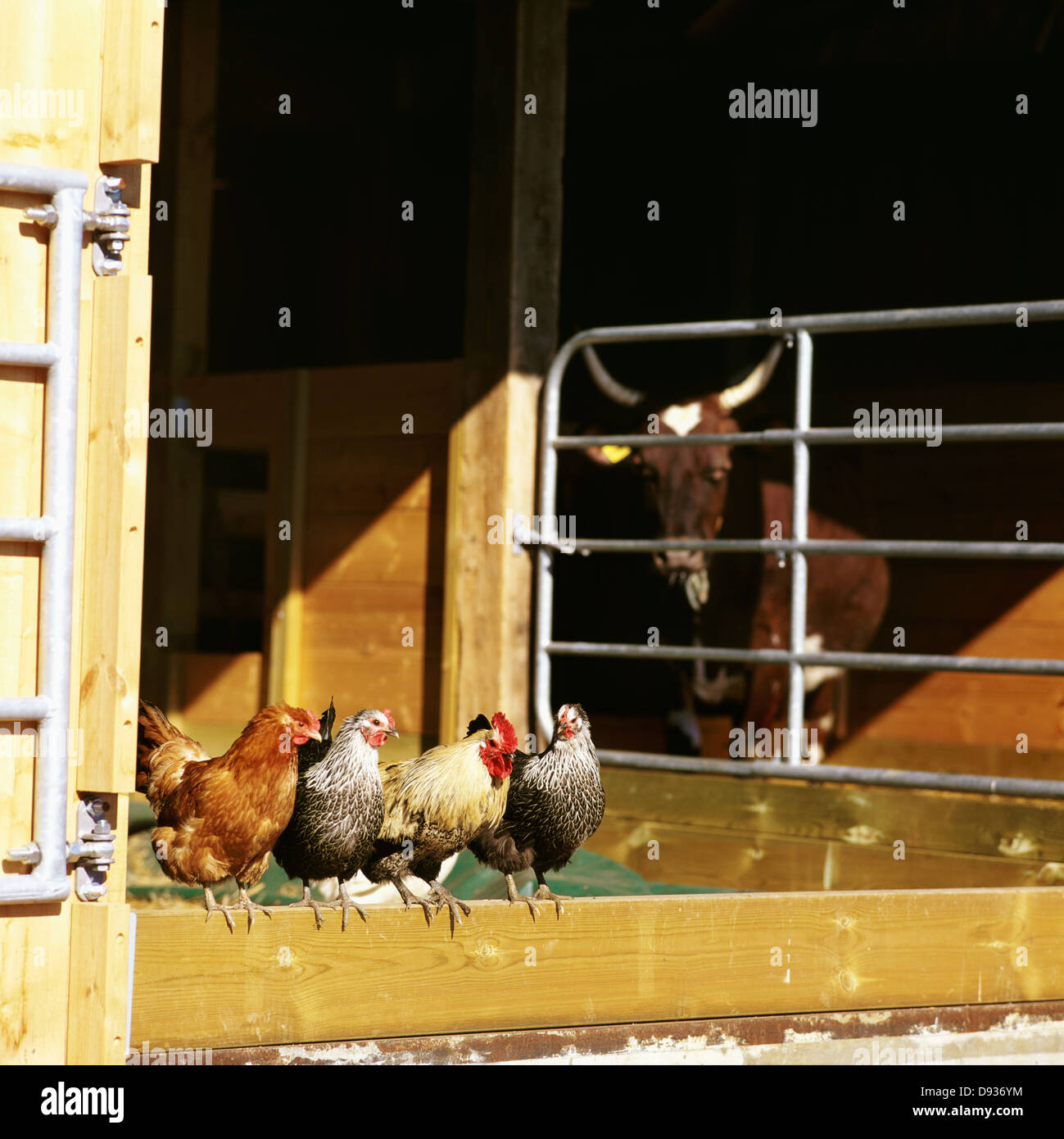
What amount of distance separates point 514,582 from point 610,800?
94 centimetres

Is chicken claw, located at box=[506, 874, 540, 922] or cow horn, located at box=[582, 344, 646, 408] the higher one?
cow horn, located at box=[582, 344, 646, 408]

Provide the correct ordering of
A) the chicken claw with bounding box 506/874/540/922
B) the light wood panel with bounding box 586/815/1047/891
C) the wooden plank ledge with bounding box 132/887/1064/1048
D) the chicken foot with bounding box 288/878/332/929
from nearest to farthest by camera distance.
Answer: the wooden plank ledge with bounding box 132/887/1064/1048
the chicken foot with bounding box 288/878/332/929
the chicken claw with bounding box 506/874/540/922
the light wood panel with bounding box 586/815/1047/891

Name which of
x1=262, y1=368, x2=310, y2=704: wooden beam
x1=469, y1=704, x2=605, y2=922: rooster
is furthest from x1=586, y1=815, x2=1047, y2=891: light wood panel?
x1=262, y1=368, x2=310, y2=704: wooden beam

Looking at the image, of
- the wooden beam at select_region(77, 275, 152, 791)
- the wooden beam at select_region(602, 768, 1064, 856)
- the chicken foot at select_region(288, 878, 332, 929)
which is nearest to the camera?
the wooden beam at select_region(77, 275, 152, 791)

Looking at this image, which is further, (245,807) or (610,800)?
(610,800)

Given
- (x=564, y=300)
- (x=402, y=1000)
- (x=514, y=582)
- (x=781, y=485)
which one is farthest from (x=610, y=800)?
(x=564, y=300)

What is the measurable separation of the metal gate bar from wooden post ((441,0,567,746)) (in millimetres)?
3579

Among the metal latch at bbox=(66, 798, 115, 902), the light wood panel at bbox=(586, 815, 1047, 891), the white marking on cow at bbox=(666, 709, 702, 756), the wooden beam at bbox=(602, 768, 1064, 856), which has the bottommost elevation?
the light wood panel at bbox=(586, 815, 1047, 891)

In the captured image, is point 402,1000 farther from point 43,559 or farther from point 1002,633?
point 1002,633

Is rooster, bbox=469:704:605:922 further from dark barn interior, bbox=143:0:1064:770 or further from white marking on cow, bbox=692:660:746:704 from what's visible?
white marking on cow, bbox=692:660:746:704

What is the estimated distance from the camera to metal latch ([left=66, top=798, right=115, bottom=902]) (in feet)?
9.91

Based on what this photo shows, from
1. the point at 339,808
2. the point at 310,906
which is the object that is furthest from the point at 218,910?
the point at 339,808

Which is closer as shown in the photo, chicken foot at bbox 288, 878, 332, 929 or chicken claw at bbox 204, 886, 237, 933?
chicken claw at bbox 204, 886, 237, 933

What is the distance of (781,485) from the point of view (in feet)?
25.5
